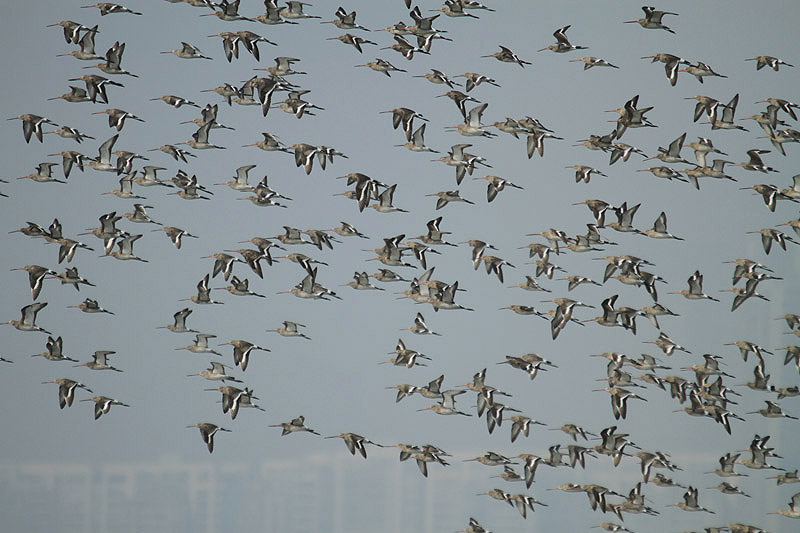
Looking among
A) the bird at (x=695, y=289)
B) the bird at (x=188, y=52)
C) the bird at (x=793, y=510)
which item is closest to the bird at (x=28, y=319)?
the bird at (x=188, y=52)

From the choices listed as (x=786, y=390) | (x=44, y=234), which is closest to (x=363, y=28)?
(x=44, y=234)

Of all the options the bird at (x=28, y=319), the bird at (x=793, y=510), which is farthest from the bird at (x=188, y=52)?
the bird at (x=793, y=510)

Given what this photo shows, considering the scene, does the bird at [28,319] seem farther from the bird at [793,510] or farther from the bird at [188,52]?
the bird at [793,510]

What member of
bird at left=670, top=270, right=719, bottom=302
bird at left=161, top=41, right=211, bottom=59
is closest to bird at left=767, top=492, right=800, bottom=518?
bird at left=670, top=270, right=719, bottom=302

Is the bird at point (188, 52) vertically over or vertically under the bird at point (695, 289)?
over

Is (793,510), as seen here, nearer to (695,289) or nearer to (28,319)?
(695,289)

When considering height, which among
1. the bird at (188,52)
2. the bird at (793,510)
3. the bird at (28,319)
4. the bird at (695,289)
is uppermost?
the bird at (188,52)

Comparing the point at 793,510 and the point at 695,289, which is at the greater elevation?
the point at 695,289

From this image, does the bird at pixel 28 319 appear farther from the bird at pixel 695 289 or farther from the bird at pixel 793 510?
the bird at pixel 793 510

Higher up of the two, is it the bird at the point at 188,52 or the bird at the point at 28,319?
the bird at the point at 188,52

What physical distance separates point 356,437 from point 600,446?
777 cm

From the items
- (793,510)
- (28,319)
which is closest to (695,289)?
(793,510)

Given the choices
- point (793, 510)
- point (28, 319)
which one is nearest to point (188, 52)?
point (28, 319)

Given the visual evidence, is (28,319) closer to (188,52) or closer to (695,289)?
(188,52)
